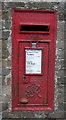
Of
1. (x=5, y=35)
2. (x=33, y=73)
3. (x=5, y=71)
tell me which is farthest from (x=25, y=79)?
(x=5, y=35)

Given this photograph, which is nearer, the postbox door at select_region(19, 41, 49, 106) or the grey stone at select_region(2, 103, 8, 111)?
the postbox door at select_region(19, 41, 49, 106)

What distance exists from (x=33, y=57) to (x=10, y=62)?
1.27ft

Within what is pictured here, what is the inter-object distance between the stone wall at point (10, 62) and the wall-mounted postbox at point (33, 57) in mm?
70

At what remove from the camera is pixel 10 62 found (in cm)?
378

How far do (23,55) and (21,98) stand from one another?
2.36ft

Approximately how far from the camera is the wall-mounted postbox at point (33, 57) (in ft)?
12.1

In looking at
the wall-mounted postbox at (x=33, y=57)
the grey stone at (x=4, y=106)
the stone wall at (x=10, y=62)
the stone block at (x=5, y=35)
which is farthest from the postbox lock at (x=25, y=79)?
the stone block at (x=5, y=35)

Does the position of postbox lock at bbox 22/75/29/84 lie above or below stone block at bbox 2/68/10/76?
below

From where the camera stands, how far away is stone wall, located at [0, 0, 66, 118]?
3.70 metres

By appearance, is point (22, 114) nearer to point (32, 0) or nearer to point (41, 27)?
point (41, 27)

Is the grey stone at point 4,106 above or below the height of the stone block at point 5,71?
below

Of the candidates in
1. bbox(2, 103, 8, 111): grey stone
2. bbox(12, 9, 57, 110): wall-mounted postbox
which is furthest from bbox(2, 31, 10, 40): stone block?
bbox(2, 103, 8, 111): grey stone

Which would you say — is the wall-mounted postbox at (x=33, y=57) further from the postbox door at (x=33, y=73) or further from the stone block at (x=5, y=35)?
the stone block at (x=5, y=35)

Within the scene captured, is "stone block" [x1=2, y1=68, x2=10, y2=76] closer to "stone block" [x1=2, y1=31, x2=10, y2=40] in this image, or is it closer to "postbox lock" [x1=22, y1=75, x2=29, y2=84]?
"postbox lock" [x1=22, y1=75, x2=29, y2=84]
